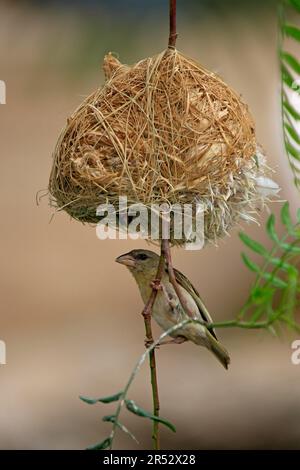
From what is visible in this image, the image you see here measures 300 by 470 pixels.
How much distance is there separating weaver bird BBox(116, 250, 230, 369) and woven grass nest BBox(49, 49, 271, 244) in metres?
0.09

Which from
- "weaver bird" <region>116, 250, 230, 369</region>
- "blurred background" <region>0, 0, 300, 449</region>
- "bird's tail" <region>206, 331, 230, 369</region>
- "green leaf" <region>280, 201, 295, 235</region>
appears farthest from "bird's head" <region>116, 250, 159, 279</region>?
"blurred background" <region>0, 0, 300, 449</region>

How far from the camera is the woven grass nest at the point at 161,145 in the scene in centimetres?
111

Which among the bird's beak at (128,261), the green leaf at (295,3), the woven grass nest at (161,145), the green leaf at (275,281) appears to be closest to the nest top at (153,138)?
the woven grass nest at (161,145)

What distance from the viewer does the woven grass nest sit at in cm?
111

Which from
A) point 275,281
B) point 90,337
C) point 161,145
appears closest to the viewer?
point 275,281

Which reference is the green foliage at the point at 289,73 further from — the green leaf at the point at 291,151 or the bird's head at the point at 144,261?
the bird's head at the point at 144,261

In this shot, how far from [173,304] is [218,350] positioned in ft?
0.42

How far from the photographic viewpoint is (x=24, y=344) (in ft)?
11.7

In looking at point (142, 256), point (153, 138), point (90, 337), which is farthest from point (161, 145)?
point (90, 337)

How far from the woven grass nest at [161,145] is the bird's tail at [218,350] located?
0.19 meters

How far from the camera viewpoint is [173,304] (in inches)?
49.1

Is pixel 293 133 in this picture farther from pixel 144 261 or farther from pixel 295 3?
pixel 144 261
